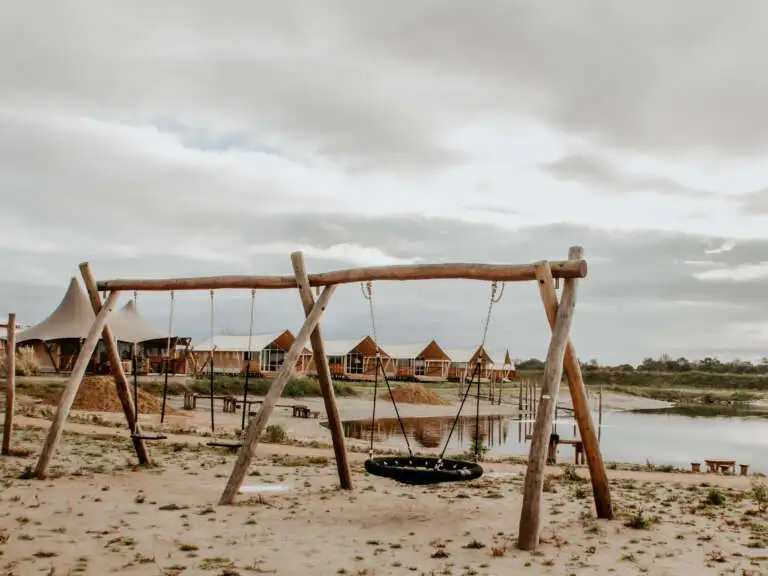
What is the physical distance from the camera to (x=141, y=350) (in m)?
42.4

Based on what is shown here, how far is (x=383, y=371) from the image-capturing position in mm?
9305

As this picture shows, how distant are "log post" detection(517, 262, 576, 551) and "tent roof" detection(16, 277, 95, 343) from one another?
110ft

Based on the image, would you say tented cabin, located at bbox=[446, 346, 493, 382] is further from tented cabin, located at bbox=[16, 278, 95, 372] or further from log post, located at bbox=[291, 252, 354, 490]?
log post, located at bbox=[291, 252, 354, 490]

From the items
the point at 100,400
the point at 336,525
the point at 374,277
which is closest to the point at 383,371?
the point at 374,277

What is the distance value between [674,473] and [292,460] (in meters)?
7.57

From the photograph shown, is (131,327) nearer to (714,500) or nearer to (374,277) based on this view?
(374,277)

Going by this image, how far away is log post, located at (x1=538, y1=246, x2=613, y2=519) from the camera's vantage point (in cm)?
779

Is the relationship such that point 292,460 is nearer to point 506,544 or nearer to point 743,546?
point 506,544

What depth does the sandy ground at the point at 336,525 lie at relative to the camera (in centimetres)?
627

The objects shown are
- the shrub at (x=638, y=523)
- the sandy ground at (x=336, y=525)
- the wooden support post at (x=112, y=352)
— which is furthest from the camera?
the wooden support post at (x=112, y=352)

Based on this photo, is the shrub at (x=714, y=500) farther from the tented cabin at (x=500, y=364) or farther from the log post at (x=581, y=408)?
the tented cabin at (x=500, y=364)

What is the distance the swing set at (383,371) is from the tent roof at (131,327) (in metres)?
28.4

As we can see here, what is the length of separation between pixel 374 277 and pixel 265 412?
220cm

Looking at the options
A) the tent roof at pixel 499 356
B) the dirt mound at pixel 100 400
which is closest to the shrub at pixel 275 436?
the dirt mound at pixel 100 400
